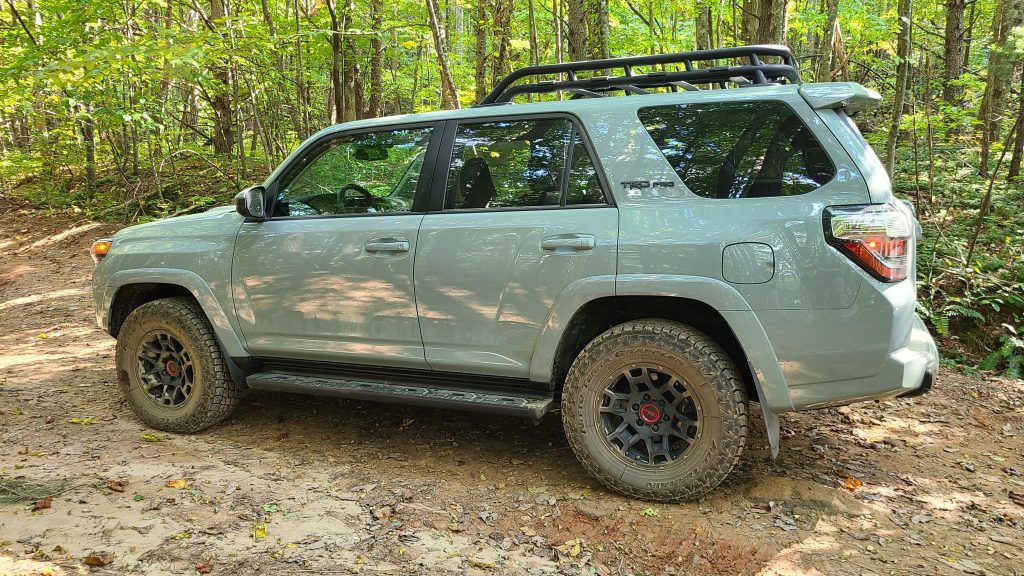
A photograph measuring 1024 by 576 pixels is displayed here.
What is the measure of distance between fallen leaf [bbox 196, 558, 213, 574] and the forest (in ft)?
17.2

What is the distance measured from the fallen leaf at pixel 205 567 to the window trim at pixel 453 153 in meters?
1.96

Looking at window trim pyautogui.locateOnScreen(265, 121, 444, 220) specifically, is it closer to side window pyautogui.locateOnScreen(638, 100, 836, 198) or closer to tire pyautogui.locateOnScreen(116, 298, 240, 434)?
tire pyautogui.locateOnScreen(116, 298, 240, 434)

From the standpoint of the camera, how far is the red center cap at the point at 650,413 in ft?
10.7

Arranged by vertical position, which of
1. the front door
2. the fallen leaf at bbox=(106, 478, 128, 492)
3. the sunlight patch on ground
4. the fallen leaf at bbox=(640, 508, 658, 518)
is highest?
the front door

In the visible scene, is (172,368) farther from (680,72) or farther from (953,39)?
(953,39)

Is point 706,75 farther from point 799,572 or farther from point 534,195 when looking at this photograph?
point 799,572

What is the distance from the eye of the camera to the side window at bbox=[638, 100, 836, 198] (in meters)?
2.96

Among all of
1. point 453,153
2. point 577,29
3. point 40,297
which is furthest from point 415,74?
point 453,153

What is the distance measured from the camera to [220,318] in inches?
166

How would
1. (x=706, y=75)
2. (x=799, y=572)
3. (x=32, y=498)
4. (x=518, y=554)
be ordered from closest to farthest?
(x=799, y=572), (x=518, y=554), (x=32, y=498), (x=706, y=75)

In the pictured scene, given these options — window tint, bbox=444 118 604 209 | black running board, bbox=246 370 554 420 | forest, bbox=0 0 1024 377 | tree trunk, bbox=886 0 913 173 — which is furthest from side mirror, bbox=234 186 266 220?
tree trunk, bbox=886 0 913 173

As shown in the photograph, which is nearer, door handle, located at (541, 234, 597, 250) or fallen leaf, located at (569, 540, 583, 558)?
fallen leaf, located at (569, 540, 583, 558)

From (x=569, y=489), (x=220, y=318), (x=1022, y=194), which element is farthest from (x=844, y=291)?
(x=1022, y=194)

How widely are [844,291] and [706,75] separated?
55.8 inches
